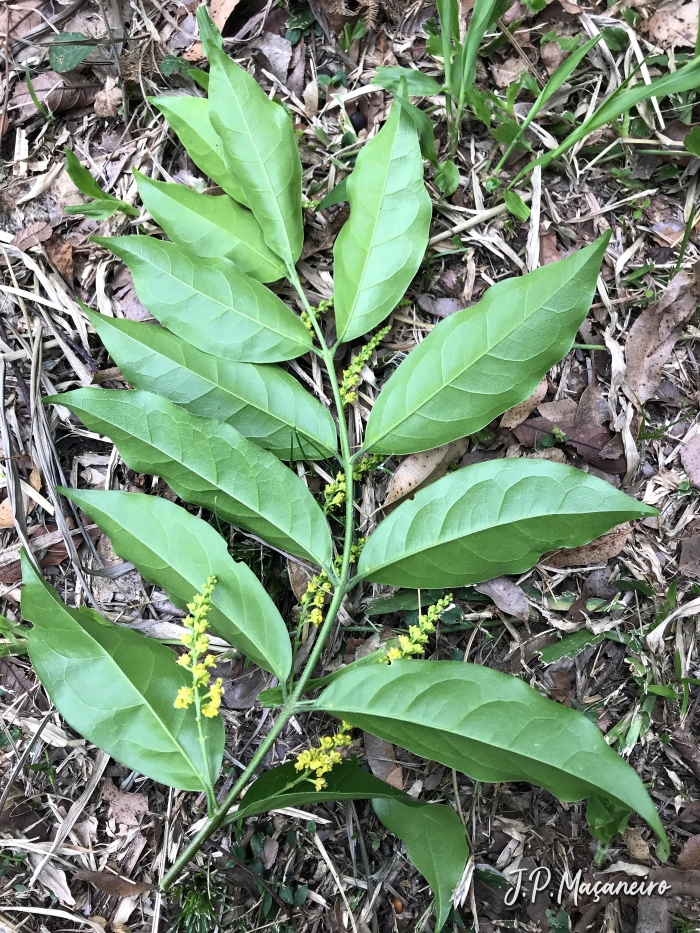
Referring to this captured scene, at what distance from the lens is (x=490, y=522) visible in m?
1.35

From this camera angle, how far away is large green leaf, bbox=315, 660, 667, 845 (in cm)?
114

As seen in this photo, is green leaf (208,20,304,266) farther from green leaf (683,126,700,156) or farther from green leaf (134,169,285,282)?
green leaf (683,126,700,156)

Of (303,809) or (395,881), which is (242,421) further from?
(395,881)

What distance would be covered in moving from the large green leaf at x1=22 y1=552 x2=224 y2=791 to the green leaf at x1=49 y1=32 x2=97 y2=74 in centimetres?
142

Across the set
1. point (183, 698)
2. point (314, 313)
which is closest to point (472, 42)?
point (314, 313)

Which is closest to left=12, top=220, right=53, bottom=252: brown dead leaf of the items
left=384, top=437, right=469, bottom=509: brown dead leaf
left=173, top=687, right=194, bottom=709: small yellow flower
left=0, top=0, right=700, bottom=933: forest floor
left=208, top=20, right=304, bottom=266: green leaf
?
left=0, top=0, right=700, bottom=933: forest floor

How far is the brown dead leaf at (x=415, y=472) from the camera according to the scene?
1.56 m

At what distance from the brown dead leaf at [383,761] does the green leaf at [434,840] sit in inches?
4.3

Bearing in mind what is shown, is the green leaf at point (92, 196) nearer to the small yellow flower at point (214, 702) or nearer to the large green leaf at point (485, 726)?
the small yellow flower at point (214, 702)

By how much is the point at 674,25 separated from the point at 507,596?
5.33 feet

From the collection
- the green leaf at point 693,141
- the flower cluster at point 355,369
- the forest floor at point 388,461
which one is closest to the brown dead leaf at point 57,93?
the forest floor at point 388,461

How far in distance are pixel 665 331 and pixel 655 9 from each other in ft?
3.00

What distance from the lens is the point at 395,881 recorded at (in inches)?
60.2

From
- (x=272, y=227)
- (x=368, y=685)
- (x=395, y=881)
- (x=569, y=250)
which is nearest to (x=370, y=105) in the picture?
(x=272, y=227)
